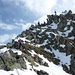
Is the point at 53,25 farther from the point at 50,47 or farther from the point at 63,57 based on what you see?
the point at 63,57

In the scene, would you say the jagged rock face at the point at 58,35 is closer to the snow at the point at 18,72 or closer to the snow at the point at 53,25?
the snow at the point at 53,25

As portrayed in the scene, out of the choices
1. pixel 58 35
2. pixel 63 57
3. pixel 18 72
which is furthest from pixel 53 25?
pixel 18 72

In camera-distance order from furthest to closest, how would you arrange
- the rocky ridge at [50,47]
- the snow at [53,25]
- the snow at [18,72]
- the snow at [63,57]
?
the snow at [53,25] < the snow at [63,57] < the rocky ridge at [50,47] < the snow at [18,72]

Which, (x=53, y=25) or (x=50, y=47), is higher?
(x=53, y=25)

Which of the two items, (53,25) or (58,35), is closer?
(58,35)

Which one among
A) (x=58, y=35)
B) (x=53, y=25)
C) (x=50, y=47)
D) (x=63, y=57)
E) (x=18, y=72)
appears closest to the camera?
(x=18, y=72)

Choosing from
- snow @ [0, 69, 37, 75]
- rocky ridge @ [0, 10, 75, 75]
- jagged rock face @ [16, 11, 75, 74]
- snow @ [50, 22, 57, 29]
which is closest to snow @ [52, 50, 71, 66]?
rocky ridge @ [0, 10, 75, 75]

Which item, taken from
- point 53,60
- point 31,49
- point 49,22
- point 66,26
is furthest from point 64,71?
point 49,22

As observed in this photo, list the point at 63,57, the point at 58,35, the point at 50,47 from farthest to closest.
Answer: the point at 58,35
the point at 50,47
the point at 63,57

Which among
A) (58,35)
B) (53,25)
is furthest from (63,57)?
(53,25)

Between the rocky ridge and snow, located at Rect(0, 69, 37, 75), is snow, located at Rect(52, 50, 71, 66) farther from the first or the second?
snow, located at Rect(0, 69, 37, 75)

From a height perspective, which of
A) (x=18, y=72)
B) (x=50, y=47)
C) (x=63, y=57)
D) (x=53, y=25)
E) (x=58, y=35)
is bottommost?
(x=18, y=72)

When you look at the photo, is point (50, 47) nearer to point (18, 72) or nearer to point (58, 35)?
point (58, 35)

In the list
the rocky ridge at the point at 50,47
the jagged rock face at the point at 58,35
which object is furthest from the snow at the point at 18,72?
the jagged rock face at the point at 58,35
